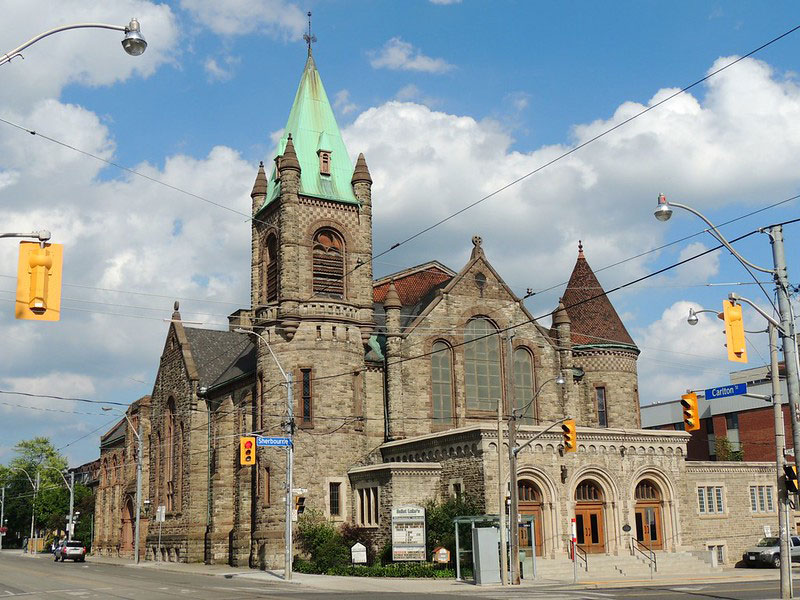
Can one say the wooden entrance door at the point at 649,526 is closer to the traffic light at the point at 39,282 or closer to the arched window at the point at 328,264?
the arched window at the point at 328,264

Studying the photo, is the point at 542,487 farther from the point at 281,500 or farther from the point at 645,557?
the point at 281,500

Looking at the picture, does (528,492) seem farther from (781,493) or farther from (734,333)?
(734,333)

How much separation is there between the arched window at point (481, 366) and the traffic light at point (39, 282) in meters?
34.0

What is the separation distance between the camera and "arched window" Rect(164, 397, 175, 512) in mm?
58438

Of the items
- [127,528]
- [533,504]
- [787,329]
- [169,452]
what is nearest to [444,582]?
[533,504]

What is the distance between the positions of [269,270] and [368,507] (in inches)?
557

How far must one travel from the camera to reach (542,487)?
4012cm

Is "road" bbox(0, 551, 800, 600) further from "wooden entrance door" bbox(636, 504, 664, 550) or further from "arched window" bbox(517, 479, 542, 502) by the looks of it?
"wooden entrance door" bbox(636, 504, 664, 550)

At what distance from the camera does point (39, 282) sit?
13.9 metres

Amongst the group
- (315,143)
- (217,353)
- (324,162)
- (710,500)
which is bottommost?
(710,500)

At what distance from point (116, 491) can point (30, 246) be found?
63.3 meters

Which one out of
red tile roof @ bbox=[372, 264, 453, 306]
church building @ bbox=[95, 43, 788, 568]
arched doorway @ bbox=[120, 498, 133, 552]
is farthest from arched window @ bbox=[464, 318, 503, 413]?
arched doorway @ bbox=[120, 498, 133, 552]

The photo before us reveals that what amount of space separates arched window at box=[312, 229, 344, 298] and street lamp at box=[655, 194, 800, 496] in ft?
85.9

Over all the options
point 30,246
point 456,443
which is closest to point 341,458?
point 456,443
